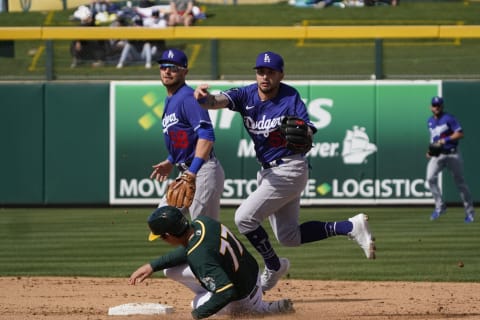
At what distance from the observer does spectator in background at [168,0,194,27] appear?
2466 cm

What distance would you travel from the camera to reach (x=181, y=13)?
83.8ft

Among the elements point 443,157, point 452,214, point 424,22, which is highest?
point 424,22

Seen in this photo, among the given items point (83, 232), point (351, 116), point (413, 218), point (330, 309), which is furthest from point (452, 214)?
point (330, 309)

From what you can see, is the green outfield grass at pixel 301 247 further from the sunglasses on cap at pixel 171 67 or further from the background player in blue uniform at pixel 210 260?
the background player in blue uniform at pixel 210 260

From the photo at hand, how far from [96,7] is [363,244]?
1871cm

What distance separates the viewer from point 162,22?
2409cm

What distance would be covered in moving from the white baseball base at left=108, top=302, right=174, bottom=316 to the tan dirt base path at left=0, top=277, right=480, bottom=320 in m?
0.09

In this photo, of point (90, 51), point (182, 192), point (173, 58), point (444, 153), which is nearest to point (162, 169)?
point (173, 58)

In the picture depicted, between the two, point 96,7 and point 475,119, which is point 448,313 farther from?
point 96,7

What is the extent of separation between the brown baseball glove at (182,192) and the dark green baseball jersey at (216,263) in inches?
24.1

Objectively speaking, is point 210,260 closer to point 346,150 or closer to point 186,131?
point 186,131

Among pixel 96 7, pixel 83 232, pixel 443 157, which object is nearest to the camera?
pixel 83 232

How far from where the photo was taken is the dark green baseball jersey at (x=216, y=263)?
21.4ft

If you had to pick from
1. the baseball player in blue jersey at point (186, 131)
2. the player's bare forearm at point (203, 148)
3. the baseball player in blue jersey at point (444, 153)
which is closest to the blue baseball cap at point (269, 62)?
the baseball player in blue jersey at point (186, 131)
